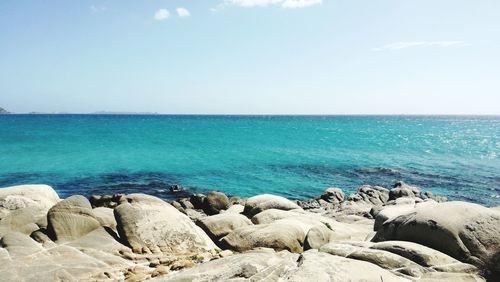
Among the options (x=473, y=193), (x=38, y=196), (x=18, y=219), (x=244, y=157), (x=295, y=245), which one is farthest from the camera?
(x=244, y=157)

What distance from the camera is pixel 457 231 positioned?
24.9 ft

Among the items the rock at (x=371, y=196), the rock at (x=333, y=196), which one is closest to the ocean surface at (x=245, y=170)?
the rock at (x=333, y=196)

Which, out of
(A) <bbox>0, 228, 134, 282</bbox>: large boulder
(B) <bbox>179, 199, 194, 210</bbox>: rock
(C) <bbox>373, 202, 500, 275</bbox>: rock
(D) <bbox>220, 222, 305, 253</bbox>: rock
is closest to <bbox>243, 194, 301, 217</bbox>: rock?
(D) <bbox>220, 222, 305, 253</bbox>: rock

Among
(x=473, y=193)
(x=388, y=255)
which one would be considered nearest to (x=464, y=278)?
(x=388, y=255)

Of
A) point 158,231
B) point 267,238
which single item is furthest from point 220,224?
point 267,238

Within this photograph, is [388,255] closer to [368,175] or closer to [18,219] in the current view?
[18,219]

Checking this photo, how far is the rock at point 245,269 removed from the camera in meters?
5.91

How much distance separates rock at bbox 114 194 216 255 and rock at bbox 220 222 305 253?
69 cm

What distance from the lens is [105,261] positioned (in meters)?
8.27

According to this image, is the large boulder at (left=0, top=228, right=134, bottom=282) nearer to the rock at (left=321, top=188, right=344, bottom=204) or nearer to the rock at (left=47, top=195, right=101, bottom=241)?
the rock at (left=47, top=195, right=101, bottom=241)

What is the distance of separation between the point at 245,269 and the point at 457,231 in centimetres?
452

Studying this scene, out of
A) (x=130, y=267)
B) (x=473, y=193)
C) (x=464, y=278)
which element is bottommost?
(x=473, y=193)

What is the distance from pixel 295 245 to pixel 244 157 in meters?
32.6

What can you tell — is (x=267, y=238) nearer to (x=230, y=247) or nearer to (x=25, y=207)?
(x=230, y=247)
